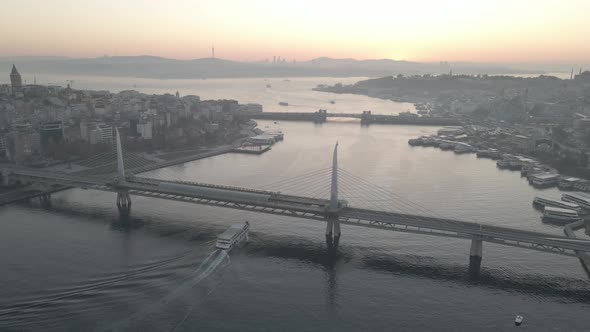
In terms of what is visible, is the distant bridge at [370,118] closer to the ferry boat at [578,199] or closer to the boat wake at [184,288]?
the ferry boat at [578,199]

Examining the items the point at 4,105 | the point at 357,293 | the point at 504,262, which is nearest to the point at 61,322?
the point at 357,293

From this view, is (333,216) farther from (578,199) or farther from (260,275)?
(578,199)

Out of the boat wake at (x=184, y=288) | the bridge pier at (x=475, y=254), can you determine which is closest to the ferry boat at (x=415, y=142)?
the bridge pier at (x=475, y=254)

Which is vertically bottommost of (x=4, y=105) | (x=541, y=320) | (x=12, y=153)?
(x=541, y=320)

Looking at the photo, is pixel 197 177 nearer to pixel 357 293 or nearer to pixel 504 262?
pixel 357 293

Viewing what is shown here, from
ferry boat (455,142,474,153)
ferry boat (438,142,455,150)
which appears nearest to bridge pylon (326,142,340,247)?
ferry boat (455,142,474,153)

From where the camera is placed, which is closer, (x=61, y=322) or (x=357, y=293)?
(x=61, y=322)

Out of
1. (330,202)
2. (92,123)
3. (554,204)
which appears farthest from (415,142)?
(92,123)

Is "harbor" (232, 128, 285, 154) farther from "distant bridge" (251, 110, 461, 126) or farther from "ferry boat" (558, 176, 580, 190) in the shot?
"ferry boat" (558, 176, 580, 190)
